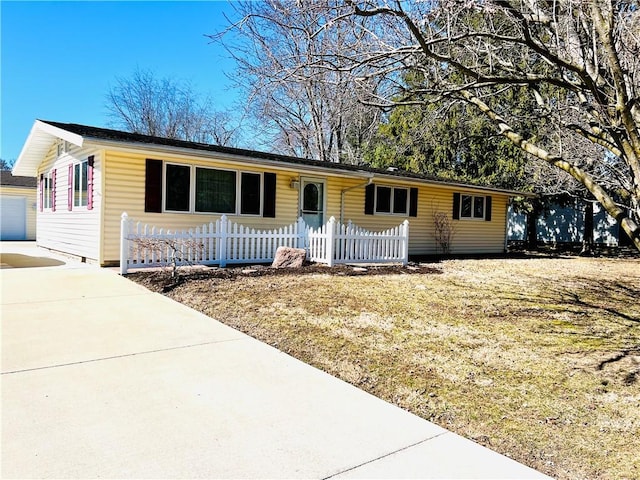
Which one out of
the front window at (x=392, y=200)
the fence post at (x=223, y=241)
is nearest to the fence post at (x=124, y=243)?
the fence post at (x=223, y=241)

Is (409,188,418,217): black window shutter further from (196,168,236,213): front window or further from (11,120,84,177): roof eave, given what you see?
(11,120,84,177): roof eave

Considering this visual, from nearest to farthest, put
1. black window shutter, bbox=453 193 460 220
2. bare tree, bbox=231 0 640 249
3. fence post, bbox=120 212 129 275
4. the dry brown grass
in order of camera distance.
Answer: the dry brown grass
bare tree, bbox=231 0 640 249
fence post, bbox=120 212 129 275
black window shutter, bbox=453 193 460 220

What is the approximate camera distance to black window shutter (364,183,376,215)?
1378 centimetres

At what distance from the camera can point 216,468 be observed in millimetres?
2201

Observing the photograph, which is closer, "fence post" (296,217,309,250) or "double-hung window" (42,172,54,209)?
"fence post" (296,217,309,250)

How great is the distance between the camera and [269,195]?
11.5 meters

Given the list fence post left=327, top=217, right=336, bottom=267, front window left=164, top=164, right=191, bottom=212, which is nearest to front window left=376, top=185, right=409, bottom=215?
fence post left=327, top=217, right=336, bottom=267

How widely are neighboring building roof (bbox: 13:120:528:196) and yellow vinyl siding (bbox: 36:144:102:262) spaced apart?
453 millimetres

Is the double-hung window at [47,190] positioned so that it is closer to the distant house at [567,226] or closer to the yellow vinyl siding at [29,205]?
the yellow vinyl siding at [29,205]

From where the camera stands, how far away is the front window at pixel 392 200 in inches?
558

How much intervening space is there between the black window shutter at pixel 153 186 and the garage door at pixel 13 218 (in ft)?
47.5

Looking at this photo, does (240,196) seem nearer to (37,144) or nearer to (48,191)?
(37,144)

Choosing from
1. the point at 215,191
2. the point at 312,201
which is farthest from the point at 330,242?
the point at 215,191

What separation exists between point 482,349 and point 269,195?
8.07 meters
